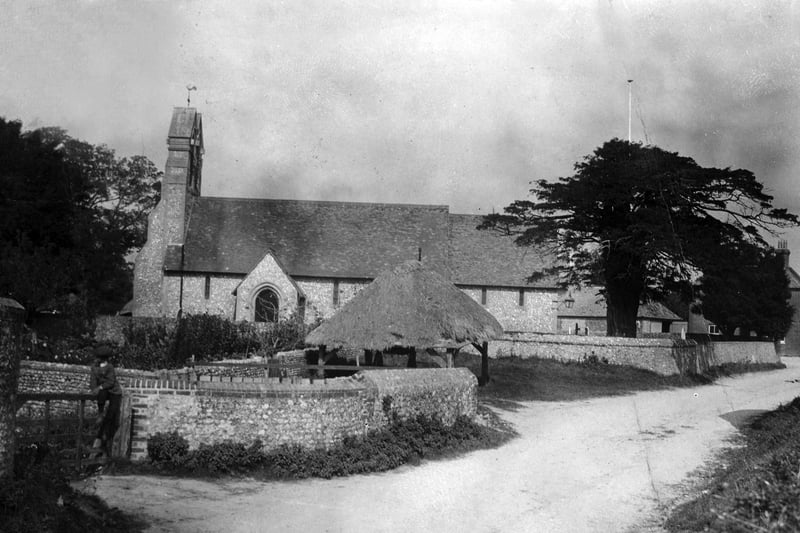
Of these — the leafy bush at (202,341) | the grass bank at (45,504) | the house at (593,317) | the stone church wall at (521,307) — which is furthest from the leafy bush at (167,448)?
the house at (593,317)

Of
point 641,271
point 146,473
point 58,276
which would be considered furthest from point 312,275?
point 146,473

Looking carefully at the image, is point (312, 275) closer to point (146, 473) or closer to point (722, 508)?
point (146, 473)

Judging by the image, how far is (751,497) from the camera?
7.12 m

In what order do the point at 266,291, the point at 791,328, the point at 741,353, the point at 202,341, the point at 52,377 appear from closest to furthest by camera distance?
the point at 52,377
the point at 202,341
the point at 266,291
the point at 741,353
the point at 791,328

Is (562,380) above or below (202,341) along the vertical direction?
below

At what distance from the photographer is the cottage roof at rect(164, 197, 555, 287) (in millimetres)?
39875

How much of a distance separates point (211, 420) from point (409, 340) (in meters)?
7.99

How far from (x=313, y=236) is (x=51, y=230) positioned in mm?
14007

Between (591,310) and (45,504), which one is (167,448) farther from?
(591,310)

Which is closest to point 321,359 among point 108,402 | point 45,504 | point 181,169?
point 108,402

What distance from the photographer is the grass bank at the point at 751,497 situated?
6.39 metres

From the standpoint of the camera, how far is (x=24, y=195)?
114 ft

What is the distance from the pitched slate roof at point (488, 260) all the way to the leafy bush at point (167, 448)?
3136 centimetres

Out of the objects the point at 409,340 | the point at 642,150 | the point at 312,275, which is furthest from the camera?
the point at 312,275
